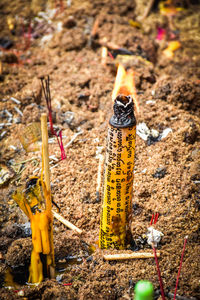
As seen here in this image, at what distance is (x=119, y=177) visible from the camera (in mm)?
1784

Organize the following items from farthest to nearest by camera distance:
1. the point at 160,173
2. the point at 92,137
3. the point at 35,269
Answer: the point at 92,137, the point at 160,173, the point at 35,269

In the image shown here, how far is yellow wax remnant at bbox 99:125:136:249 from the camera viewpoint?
66.5 inches

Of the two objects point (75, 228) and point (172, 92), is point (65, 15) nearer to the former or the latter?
point (172, 92)

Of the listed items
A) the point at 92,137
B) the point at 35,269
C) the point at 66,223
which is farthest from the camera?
the point at 92,137

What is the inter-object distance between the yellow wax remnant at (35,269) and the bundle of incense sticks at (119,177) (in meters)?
0.44

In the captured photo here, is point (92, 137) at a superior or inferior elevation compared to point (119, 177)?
inferior

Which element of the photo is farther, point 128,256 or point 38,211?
point 128,256

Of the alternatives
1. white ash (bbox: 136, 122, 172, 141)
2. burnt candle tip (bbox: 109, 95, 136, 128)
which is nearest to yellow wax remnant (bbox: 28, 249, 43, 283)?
burnt candle tip (bbox: 109, 95, 136, 128)

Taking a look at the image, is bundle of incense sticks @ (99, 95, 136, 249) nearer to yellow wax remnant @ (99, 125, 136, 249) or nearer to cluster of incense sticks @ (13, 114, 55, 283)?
yellow wax remnant @ (99, 125, 136, 249)

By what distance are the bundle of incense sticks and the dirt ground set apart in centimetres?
13

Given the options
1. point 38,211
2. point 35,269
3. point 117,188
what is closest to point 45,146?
point 38,211

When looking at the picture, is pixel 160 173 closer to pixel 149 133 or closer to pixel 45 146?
pixel 149 133

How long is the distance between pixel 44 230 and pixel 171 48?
3784 mm

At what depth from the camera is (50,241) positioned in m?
1.78
